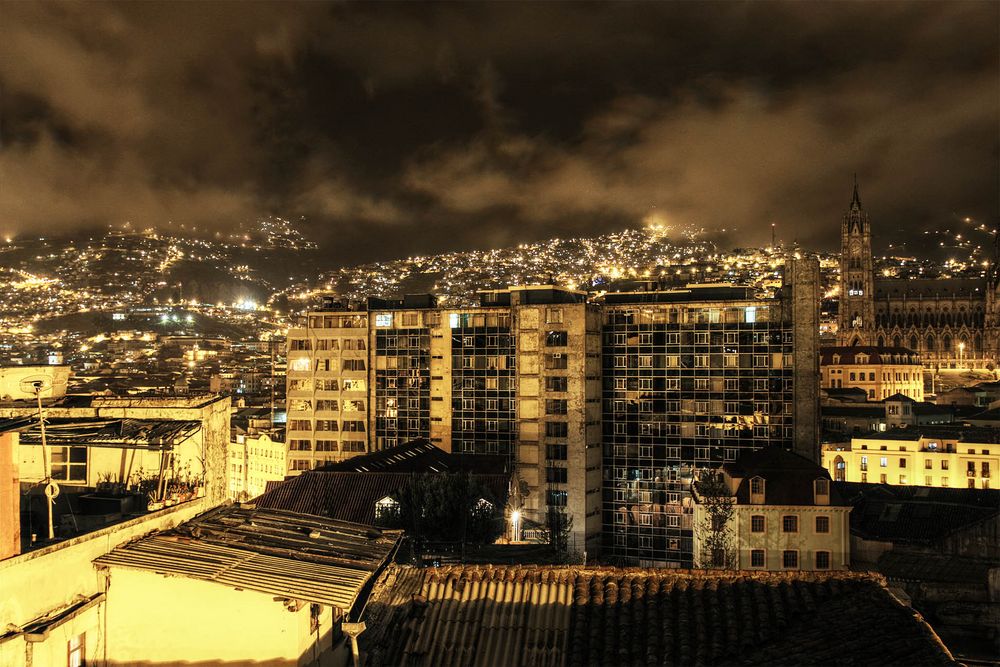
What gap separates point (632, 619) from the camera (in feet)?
27.9

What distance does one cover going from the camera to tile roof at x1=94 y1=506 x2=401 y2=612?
293 inches

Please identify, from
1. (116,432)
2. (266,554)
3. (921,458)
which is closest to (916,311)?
(921,458)

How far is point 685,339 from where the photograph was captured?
150ft

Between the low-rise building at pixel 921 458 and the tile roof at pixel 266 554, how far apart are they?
57889 millimetres

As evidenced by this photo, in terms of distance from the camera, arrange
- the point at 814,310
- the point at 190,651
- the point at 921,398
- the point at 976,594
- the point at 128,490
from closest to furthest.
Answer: the point at 190,651 → the point at 128,490 → the point at 976,594 → the point at 814,310 → the point at 921,398

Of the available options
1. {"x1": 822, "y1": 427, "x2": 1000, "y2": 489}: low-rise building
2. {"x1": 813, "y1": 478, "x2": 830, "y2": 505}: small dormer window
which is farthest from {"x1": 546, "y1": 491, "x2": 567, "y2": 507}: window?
{"x1": 822, "y1": 427, "x2": 1000, "y2": 489}: low-rise building

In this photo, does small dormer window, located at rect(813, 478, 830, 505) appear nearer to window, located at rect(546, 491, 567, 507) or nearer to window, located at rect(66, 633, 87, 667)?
window, located at rect(546, 491, 567, 507)

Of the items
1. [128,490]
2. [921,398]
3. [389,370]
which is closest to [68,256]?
[389,370]

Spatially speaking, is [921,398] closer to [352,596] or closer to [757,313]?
[757,313]

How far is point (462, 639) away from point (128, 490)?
6.16 m

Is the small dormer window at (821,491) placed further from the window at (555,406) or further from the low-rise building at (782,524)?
the window at (555,406)

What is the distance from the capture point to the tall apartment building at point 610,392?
4400 cm

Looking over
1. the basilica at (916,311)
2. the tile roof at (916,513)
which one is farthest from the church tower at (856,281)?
the tile roof at (916,513)

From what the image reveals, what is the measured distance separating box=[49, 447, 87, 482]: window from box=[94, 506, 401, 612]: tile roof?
409cm
